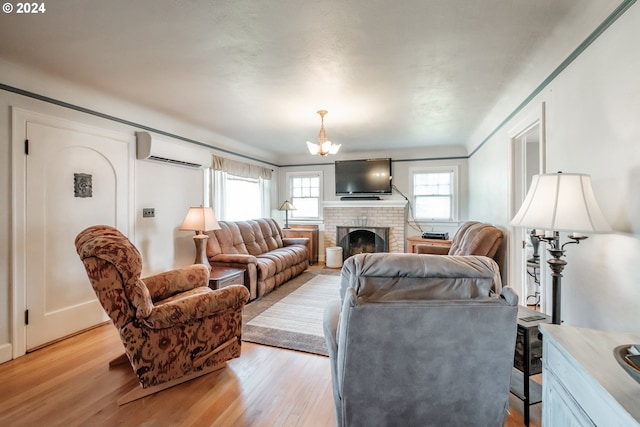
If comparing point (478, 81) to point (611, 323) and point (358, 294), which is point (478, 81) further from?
point (358, 294)

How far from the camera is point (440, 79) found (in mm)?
2633

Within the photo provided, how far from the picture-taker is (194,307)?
6.46ft

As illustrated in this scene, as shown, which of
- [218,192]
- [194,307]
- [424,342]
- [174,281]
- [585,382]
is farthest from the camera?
[218,192]

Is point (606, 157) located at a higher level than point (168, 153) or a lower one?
lower

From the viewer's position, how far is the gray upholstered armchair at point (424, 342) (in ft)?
4.14

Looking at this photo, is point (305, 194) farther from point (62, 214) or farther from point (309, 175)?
point (62, 214)

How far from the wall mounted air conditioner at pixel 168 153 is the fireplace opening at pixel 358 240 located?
10.3 feet

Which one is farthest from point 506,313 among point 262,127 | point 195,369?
point 262,127

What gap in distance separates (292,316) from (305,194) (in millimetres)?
3782

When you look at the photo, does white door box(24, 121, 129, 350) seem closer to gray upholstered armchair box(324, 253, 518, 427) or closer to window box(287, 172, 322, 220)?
gray upholstered armchair box(324, 253, 518, 427)

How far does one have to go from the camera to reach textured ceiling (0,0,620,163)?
5.49 ft

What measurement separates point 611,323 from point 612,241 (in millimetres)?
414

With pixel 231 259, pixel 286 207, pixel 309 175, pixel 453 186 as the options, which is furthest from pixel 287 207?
pixel 453 186

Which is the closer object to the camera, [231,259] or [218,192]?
[231,259]
